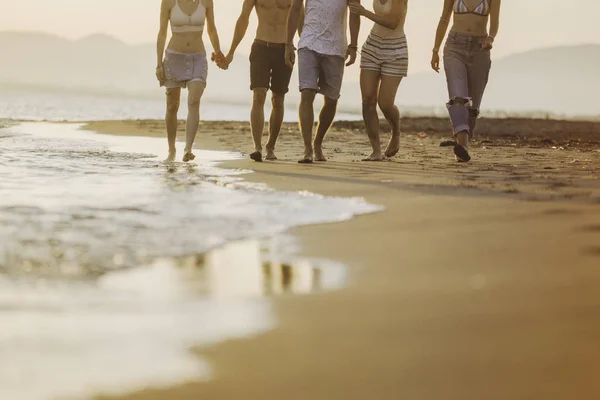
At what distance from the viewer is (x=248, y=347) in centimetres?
262

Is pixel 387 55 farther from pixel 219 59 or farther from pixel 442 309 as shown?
pixel 442 309

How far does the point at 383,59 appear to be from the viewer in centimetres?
905

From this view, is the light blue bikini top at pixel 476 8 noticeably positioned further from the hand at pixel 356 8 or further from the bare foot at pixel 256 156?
the bare foot at pixel 256 156

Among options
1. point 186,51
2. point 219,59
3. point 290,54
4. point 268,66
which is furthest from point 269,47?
point 186,51

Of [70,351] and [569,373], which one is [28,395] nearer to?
[70,351]

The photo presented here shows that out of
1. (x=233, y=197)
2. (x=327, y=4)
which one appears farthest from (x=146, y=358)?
(x=327, y=4)

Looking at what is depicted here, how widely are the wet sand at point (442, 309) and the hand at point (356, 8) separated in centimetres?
284

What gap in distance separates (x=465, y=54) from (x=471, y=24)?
281 millimetres

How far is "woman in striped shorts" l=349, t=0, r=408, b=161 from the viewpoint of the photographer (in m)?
8.96

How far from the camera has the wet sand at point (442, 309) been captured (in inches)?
92.6

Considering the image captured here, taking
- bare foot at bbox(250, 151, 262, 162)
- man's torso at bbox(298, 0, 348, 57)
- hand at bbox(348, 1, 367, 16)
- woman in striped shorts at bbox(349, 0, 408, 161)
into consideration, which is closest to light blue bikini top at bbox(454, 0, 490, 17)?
woman in striped shorts at bbox(349, 0, 408, 161)

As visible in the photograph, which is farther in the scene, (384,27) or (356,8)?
(384,27)

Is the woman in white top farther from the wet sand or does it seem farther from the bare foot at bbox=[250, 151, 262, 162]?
the wet sand

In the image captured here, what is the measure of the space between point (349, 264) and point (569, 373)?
139 cm
